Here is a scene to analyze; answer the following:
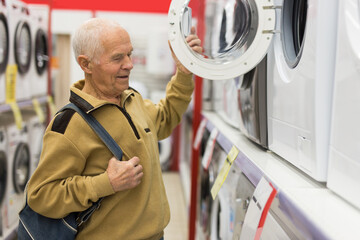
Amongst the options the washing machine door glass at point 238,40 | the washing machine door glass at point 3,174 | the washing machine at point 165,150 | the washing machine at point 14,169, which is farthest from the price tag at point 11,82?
the washing machine at point 165,150

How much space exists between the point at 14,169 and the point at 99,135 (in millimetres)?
1836

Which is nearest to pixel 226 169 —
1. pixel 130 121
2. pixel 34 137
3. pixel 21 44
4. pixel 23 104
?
pixel 130 121

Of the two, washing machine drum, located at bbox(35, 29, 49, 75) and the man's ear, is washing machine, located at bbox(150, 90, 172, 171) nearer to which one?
washing machine drum, located at bbox(35, 29, 49, 75)

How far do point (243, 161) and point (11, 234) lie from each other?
2025 millimetres

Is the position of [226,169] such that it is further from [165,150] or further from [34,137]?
[165,150]

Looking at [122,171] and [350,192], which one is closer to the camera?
[350,192]

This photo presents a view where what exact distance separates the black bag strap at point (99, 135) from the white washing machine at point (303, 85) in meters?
0.49

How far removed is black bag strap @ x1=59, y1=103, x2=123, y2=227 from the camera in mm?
1102

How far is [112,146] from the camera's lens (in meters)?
1.11

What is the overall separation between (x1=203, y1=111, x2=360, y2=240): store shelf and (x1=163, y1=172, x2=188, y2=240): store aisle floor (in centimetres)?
180

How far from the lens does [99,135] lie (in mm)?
1100

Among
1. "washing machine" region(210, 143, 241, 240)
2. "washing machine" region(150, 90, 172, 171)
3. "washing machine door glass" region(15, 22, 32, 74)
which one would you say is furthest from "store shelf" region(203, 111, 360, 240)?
"washing machine" region(150, 90, 172, 171)

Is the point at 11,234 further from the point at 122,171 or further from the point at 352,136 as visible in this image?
the point at 352,136

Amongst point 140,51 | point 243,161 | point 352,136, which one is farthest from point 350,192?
point 140,51
